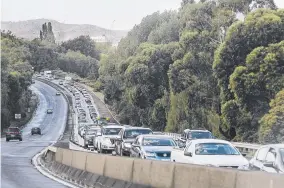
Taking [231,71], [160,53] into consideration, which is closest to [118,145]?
[231,71]

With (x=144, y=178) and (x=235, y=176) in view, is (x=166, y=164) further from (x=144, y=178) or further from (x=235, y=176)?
(x=235, y=176)

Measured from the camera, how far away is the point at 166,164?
1312 cm

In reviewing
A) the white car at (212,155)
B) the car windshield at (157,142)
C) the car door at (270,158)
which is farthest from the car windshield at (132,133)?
the car door at (270,158)

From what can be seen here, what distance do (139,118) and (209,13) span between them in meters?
23.3

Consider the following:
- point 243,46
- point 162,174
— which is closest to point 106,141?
point 243,46

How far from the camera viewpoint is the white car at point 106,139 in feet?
118

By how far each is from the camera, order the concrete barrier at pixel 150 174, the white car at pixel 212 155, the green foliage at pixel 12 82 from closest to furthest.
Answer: the concrete barrier at pixel 150 174 → the white car at pixel 212 155 → the green foliage at pixel 12 82

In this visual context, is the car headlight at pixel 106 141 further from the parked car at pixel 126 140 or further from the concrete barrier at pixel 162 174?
the concrete barrier at pixel 162 174

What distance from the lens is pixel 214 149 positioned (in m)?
20.7

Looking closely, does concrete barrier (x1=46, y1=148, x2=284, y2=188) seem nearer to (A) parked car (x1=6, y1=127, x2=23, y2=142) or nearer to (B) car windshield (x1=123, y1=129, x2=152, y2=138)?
(B) car windshield (x1=123, y1=129, x2=152, y2=138)

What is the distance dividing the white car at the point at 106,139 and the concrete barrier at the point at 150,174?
11254 mm

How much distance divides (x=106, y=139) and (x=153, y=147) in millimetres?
11852

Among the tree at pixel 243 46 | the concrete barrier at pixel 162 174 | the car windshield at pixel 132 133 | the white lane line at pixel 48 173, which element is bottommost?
the white lane line at pixel 48 173

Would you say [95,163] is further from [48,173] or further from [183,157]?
[48,173]
